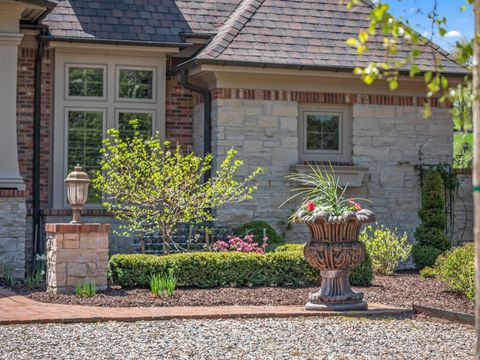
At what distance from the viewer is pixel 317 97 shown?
51.9ft

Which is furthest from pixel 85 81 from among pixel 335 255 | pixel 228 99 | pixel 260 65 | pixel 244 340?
pixel 244 340

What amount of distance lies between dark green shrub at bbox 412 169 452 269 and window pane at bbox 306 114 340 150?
5.62ft

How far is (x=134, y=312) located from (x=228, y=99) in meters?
6.06

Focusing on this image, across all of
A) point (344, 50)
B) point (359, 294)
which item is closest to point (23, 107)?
point (344, 50)

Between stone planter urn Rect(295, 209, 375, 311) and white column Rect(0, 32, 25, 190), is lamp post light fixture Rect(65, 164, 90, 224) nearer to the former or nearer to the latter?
white column Rect(0, 32, 25, 190)

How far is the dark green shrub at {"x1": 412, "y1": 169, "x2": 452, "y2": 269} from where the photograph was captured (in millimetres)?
15148

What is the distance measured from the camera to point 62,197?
1535 cm

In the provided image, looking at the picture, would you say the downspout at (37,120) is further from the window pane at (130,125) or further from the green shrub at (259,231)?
the green shrub at (259,231)

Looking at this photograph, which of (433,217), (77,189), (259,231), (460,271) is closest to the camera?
(460,271)

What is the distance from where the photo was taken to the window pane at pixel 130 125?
15866 mm

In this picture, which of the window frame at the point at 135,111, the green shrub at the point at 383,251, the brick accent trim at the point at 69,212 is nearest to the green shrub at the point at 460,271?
the green shrub at the point at 383,251

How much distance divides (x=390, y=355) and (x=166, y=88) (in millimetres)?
9257

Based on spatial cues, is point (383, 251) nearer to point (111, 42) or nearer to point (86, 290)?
point (86, 290)

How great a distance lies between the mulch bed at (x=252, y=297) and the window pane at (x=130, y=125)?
449 cm
